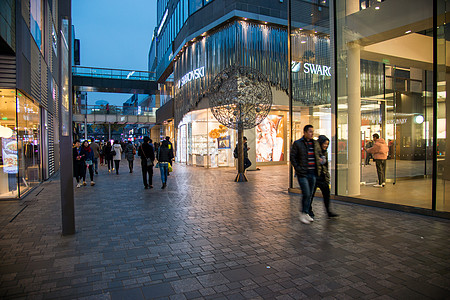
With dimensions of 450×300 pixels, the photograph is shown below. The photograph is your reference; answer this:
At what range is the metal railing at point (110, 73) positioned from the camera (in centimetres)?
3597

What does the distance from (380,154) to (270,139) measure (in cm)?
1103

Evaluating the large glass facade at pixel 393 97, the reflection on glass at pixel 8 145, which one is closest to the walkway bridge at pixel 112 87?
the reflection on glass at pixel 8 145

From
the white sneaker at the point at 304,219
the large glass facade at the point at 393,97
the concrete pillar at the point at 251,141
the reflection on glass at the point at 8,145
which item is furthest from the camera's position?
the concrete pillar at the point at 251,141

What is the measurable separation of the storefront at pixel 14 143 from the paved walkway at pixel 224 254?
8.31 feet

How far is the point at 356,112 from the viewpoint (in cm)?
855

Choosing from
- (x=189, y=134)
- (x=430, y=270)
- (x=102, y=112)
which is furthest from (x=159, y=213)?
(x=102, y=112)

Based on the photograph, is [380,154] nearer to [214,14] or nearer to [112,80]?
[214,14]

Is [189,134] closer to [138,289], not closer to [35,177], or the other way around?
[35,177]

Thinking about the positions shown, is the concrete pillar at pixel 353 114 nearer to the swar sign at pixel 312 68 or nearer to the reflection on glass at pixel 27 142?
the swar sign at pixel 312 68

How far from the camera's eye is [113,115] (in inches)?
1447

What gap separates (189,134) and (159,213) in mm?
16255

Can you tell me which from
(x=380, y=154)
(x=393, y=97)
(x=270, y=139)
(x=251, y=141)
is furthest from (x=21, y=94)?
(x=270, y=139)

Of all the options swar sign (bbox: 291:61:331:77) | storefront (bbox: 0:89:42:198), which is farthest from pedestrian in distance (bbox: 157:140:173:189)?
swar sign (bbox: 291:61:331:77)

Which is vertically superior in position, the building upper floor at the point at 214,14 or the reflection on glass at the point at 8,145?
the building upper floor at the point at 214,14
